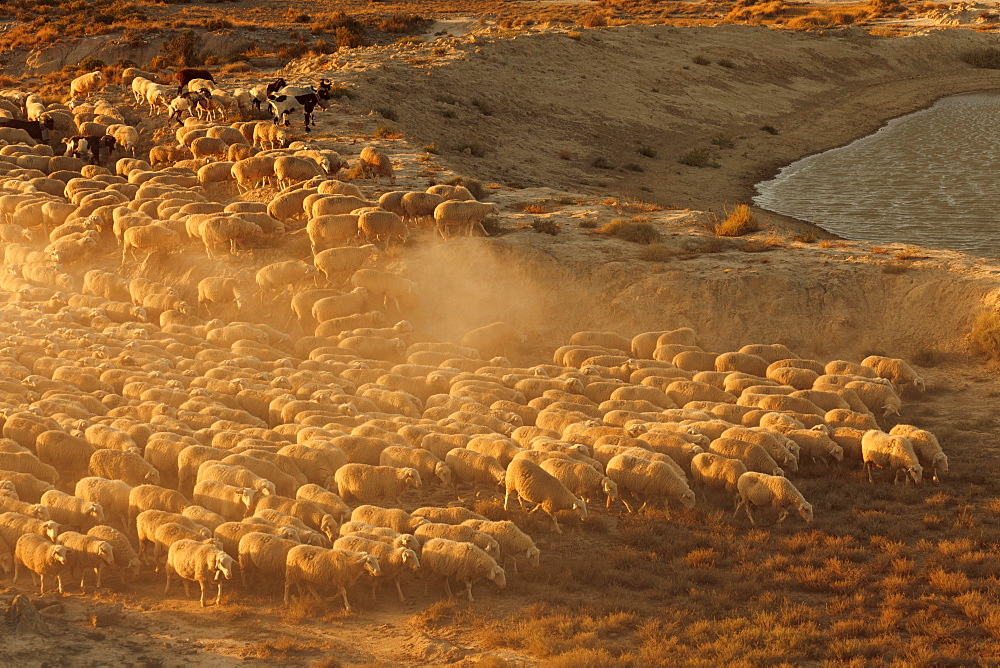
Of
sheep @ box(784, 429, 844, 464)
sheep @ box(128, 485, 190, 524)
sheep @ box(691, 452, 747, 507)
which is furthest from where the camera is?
sheep @ box(784, 429, 844, 464)

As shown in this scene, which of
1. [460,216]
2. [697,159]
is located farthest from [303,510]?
[697,159]

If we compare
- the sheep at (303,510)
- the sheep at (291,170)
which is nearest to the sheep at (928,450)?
the sheep at (303,510)

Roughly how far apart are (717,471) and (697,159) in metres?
25.1

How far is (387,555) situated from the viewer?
1031cm

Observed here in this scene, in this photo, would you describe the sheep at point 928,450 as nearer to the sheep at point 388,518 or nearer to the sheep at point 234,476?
the sheep at point 388,518

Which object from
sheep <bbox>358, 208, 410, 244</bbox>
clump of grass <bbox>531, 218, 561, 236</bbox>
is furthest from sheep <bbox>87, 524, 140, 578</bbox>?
clump of grass <bbox>531, 218, 561, 236</bbox>

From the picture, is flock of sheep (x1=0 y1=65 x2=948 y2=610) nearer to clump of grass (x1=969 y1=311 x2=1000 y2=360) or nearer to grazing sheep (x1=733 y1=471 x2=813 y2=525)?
grazing sheep (x1=733 y1=471 x2=813 y2=525)

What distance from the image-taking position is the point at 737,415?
1419cm

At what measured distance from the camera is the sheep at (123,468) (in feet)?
40.1

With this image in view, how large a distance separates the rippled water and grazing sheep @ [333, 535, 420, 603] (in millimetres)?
19936

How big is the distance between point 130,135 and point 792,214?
20.3 meters

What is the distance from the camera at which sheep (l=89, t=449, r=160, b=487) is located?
481 inches

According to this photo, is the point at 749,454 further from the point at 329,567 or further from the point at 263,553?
the point at 263,553

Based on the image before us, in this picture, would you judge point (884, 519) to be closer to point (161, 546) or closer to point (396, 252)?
point (161, 546)
